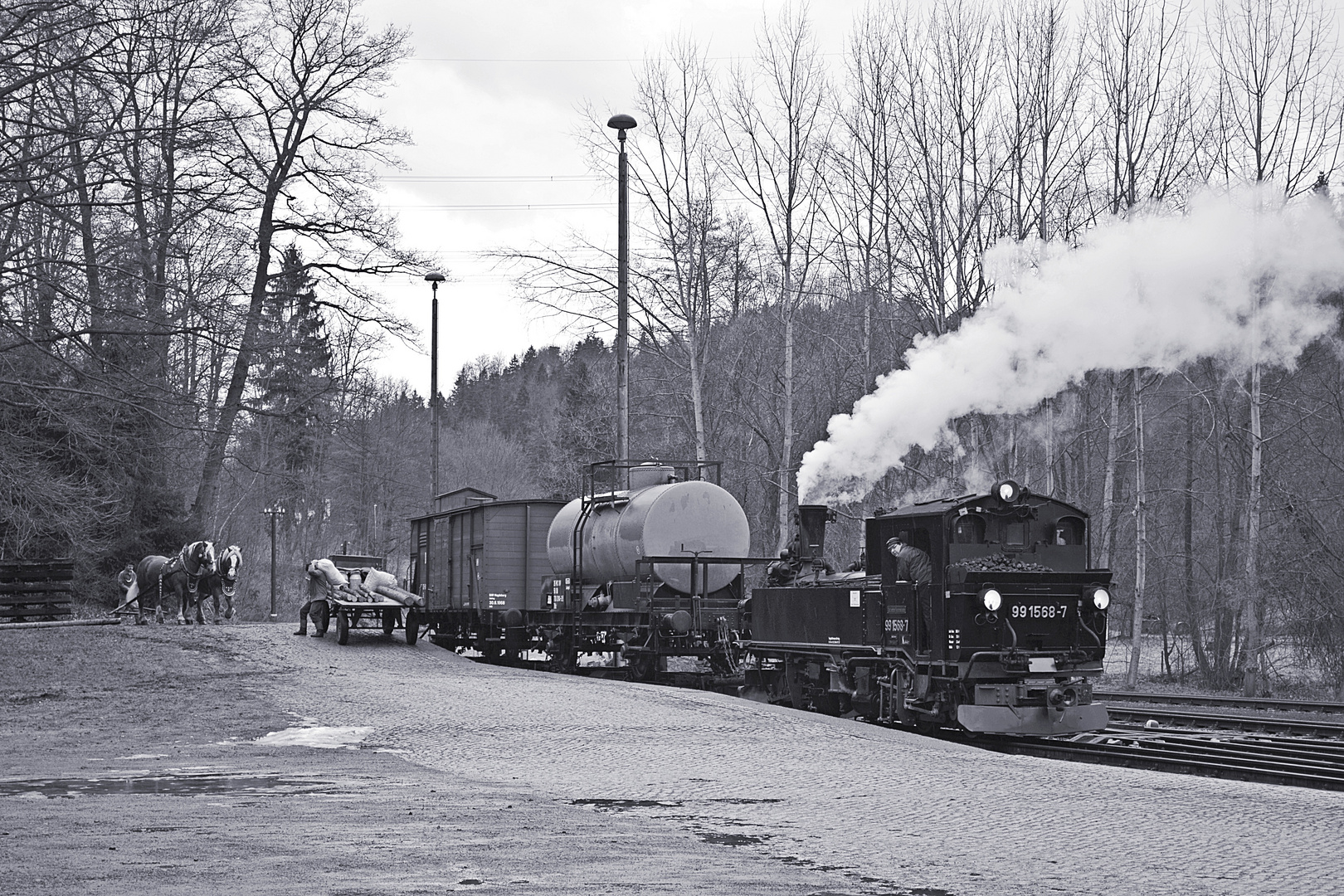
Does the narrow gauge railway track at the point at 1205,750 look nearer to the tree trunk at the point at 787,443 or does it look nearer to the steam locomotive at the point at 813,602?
the steam locomotive at the point at 813,602

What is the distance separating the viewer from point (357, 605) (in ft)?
81.9

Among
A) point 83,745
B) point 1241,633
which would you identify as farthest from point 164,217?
point 1241,633

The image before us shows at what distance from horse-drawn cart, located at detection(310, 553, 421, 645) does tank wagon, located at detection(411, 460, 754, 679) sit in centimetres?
115

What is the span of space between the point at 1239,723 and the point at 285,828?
12.6 meters

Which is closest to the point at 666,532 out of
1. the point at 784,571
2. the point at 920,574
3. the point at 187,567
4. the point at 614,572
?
the point at 614,572

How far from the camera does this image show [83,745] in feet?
40.1

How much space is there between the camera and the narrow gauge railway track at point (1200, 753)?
39.9 ft

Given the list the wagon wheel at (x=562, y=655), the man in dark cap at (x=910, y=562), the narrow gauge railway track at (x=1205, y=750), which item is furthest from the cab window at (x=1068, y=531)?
the wagon wheel at (x=562, y=655)

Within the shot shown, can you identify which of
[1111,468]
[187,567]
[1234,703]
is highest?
[1111,468]

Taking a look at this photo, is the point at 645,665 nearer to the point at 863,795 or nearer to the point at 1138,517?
the point at 1138,517

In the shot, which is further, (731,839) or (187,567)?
(187,567)

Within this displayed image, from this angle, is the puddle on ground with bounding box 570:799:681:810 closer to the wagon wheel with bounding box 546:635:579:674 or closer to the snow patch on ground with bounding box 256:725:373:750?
the snow patch on ground with bounding box 256:725:373:750

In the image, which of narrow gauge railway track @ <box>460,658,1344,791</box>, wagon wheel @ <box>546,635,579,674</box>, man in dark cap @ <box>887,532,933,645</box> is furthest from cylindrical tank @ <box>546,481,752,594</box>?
man in dark cap @ <box>887,532,933,645</box>

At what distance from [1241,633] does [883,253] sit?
12105 mm
